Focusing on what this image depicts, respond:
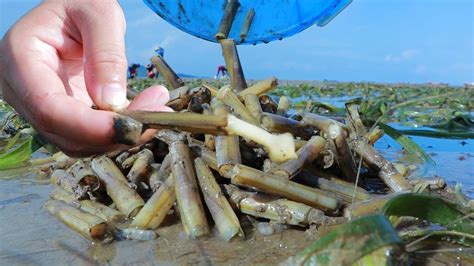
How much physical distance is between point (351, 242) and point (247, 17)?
262 cm

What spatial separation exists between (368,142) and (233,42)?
1.08m

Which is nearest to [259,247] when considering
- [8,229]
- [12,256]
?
[12,256]

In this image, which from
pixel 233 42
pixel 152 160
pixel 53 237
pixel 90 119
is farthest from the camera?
pixel 233 42

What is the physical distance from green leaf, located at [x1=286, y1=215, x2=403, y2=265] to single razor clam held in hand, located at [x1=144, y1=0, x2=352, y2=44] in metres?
2.42

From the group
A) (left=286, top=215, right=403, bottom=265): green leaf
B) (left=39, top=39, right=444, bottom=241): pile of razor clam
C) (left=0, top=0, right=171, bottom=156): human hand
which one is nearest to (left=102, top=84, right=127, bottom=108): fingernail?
(left=0, top=0, right=171, bottom=156): human hand

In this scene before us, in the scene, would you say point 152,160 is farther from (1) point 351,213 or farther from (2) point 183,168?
(1) point 351,213

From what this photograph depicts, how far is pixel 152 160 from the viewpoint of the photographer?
2818mm

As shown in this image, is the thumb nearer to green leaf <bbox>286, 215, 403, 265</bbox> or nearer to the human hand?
the human hand

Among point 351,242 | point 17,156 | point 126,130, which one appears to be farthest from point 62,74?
point 17,156

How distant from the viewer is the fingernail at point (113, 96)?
54.9 inches

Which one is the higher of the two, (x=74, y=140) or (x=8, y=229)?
(x=74, y=140)

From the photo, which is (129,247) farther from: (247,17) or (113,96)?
(247,17)

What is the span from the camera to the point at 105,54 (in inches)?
55.7

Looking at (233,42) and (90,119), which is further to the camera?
(233,42)
